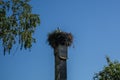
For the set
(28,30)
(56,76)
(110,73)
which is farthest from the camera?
(110,73)

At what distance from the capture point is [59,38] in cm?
2134

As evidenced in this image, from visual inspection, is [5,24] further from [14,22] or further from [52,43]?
[52,43]

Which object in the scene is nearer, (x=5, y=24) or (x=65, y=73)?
(x=65, y=73)

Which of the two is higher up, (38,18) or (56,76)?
(38,18)

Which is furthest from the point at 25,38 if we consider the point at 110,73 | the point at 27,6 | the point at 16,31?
the point at 110,73

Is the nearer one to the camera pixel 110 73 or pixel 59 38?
pixel 59 38

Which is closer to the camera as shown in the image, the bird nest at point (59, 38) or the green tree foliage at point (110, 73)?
the bird nest at point (59, 38)

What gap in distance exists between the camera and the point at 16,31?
73.3 feet

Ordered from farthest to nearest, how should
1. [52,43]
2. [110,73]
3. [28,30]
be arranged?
[110,73] < [28,30] < [52,43]

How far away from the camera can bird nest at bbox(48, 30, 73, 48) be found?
21.1m

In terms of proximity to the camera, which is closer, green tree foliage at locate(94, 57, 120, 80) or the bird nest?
the bird nest

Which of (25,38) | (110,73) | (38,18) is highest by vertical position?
(38,18)

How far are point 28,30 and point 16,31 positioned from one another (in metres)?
0.85

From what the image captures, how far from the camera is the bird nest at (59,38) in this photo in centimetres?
2112
